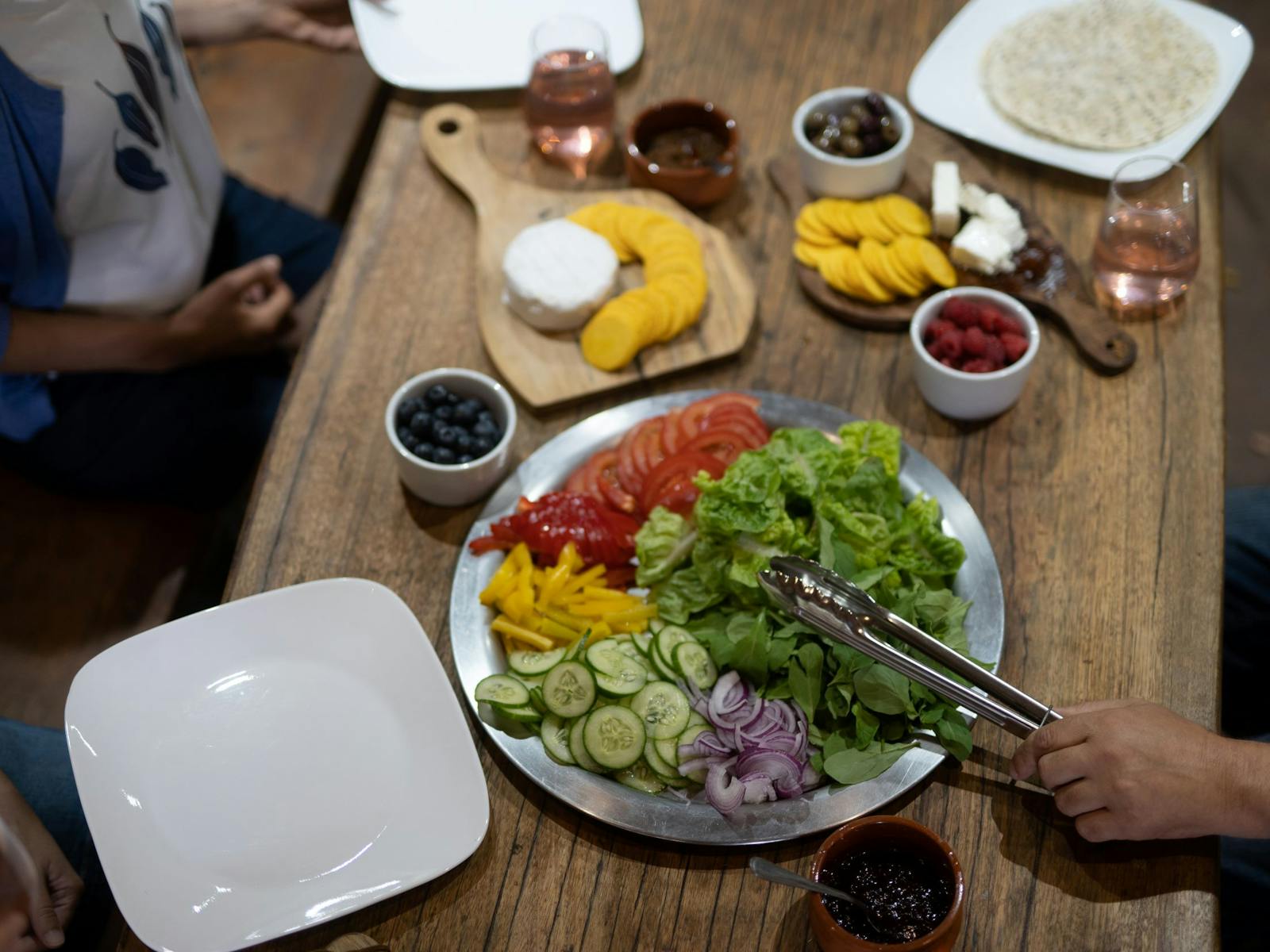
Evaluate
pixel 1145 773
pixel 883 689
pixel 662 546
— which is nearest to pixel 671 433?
pixel 662 546

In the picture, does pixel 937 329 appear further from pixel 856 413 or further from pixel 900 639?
pixel 900 639

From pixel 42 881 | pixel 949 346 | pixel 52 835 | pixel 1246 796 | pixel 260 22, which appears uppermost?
pixel 260 22

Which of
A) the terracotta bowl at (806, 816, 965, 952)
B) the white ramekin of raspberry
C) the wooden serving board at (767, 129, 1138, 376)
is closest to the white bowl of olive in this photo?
the wooden serving board at (767, 129, 1138, 376)

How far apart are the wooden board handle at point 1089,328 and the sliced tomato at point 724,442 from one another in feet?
1.98

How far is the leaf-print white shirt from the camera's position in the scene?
1764 millimetres

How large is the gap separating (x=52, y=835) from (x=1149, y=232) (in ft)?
6.61

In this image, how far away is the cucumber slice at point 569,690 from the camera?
144cm

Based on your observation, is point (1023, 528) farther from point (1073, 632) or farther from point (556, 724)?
point (556, 724)

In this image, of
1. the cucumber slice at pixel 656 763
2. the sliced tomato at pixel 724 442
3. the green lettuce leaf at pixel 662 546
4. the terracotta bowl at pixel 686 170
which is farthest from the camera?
the terracotta bowl at pixel 686 170

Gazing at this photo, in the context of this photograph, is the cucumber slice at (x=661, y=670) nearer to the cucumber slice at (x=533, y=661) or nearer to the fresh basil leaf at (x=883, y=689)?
the cucumber slice at (x=533, y=661)

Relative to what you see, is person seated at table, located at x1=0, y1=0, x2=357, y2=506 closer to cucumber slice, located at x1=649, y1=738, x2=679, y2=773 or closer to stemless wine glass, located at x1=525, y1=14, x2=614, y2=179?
stemless wine glass, located at x1=525, y1=14, x2=614, y2=179

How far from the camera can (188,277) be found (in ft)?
7.06

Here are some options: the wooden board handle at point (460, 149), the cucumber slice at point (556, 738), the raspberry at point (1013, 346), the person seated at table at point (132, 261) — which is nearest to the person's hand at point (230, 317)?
the person seated at table at point (132, 261)

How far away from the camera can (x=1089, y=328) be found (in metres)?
1.88
